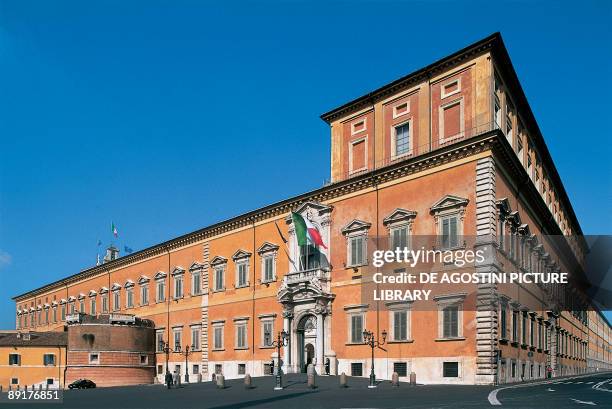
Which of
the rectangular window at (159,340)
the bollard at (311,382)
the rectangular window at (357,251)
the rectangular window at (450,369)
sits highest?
the rectangular window at (357,251)

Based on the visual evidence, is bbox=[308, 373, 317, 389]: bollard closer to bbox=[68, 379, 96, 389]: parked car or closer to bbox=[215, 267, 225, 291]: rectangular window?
bbox=[215, 267, 225, 291]: rectangular window

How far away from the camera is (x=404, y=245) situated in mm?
39594

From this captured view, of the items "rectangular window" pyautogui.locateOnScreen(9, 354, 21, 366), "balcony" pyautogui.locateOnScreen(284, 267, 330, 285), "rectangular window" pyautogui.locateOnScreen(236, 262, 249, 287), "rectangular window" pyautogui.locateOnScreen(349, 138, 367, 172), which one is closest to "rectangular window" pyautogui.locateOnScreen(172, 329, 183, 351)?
"rectangular window" pyautogui.locateOnScreen(236, 262, 249, 287)

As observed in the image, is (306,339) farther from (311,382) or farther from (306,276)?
(311,382)

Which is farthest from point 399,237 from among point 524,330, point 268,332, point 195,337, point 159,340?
point 159,340

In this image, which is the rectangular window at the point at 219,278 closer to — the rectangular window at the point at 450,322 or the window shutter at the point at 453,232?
the rectangular window at the point at 450,322

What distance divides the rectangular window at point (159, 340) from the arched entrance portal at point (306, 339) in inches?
836

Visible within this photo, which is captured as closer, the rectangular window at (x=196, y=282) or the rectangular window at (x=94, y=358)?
the rectangular window at (x=196, y=282)

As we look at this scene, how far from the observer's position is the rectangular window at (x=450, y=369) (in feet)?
116

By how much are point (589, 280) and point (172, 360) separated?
49.2 metres

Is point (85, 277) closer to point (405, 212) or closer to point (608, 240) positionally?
point (405, 212)

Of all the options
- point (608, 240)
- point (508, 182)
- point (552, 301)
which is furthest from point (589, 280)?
point (508, 182)

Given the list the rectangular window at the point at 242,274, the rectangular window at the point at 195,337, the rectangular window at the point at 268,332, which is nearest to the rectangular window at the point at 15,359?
the rectangular window at the point at 195,337

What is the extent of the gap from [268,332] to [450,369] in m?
16.9
